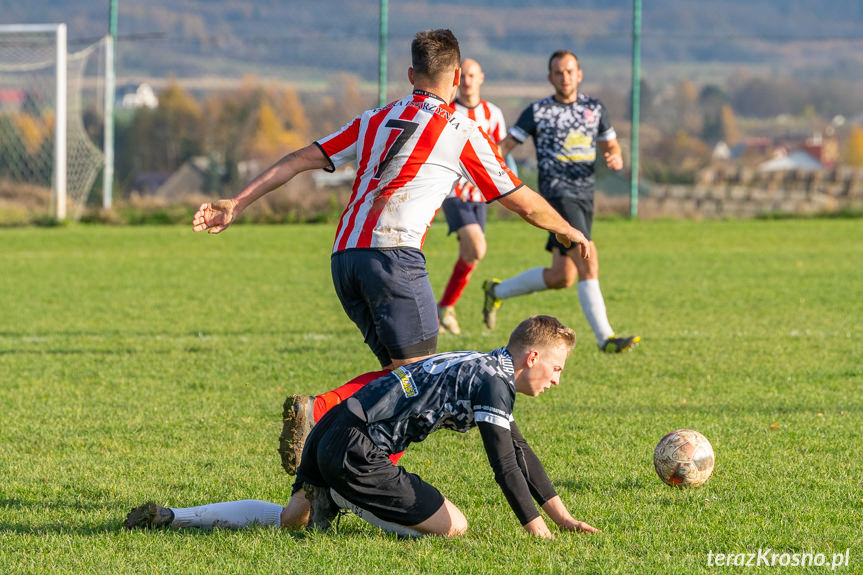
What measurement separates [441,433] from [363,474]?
1.87 meters

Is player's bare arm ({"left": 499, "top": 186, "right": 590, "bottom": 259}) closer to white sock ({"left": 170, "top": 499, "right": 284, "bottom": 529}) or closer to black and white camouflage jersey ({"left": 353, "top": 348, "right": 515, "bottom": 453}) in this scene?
black and white camouflage jersey ({"left": 353, "top": 348, "right": 515, "bottom": 453})

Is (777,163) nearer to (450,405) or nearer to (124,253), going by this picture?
(124,253)

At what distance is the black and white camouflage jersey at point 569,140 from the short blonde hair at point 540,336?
4374mm

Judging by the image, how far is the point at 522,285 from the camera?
29.3ft

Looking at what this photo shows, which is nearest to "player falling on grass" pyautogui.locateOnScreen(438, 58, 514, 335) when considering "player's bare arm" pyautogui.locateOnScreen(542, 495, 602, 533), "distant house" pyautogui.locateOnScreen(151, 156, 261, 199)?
"player's bare arm" pyautogui.locateOnScreen(542, 495, 602, 533)

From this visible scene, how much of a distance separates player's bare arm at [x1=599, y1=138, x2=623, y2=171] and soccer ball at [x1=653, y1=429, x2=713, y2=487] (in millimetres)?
3237

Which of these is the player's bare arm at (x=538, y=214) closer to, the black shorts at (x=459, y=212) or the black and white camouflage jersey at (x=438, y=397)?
the black and white camouflage jersey at (x=438, y=397)

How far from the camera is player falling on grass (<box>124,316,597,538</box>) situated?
3828 mm

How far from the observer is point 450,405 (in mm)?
3912

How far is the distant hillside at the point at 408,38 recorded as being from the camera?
2195cm

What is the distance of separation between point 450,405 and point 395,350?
61cm

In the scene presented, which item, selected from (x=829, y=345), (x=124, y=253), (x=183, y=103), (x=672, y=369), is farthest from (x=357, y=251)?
(x=183, y=103)

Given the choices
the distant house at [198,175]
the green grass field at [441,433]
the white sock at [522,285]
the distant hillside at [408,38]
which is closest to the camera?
the green grass field at [441,433]

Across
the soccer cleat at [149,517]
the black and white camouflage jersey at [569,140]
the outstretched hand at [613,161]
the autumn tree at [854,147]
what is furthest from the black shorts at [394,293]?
the autumn tree at [854,147]
